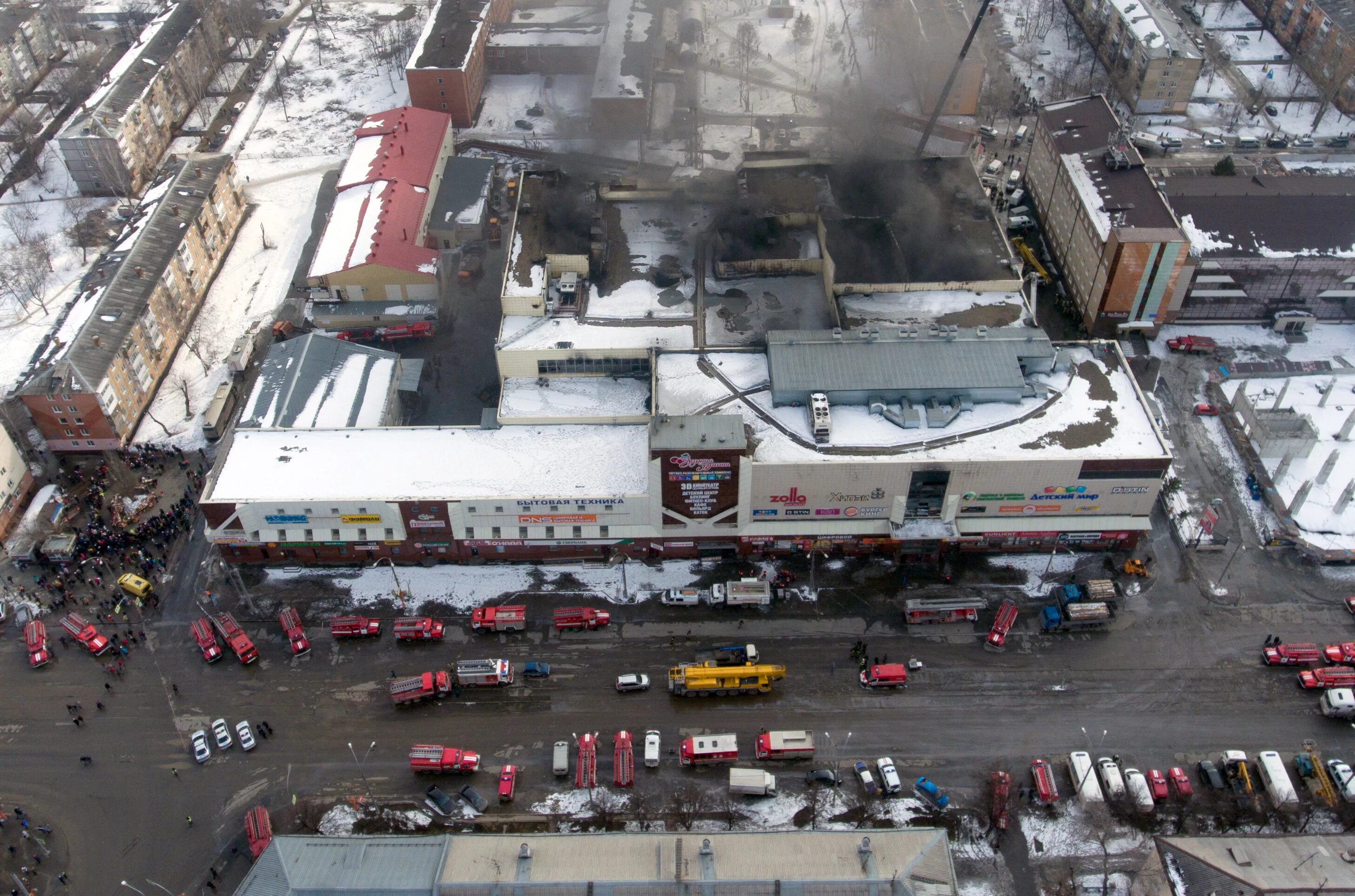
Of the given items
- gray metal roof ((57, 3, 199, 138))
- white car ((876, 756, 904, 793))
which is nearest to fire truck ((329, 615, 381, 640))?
white car ((876, 756, 904, 793))

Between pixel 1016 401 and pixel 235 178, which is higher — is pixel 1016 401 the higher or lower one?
the higher one

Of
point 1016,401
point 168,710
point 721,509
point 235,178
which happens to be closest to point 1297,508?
point 1016,401

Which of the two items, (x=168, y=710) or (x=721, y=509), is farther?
(x=721, y=509)

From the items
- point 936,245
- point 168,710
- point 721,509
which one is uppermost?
point 936,245

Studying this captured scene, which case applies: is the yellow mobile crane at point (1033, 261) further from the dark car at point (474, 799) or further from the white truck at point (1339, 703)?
the dark car at point (474, 799)

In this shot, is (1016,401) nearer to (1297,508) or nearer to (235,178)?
(1297,508)

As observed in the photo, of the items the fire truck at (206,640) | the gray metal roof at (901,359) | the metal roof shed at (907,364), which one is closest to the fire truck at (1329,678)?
the metal roof shed at (907,364)

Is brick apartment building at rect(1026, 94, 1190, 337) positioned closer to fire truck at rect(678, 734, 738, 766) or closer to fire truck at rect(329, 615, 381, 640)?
fire truck at rect(678, 734, 738, 766)
